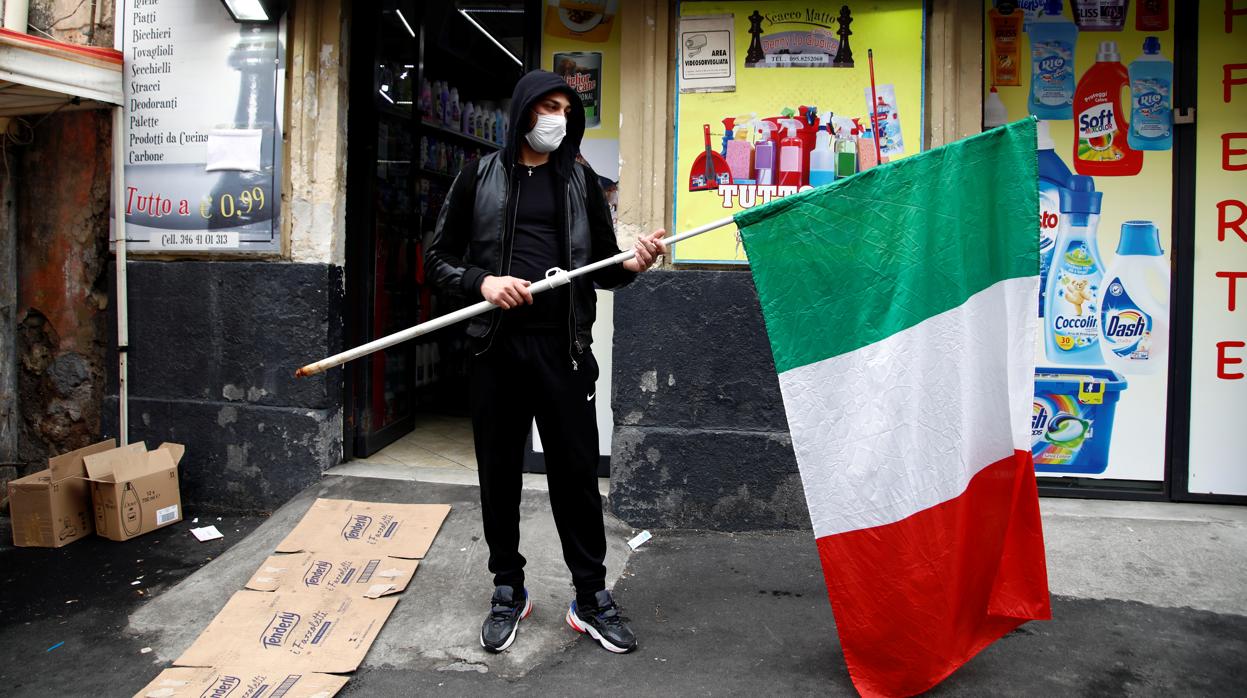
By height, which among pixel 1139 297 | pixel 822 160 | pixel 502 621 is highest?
pixel 822 160

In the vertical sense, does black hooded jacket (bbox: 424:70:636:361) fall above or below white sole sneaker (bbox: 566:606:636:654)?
above

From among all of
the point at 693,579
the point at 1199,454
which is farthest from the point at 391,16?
the point at 1199,454

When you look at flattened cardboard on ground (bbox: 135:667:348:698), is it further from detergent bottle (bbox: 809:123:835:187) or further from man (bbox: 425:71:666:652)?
detergent bottle (bbox: 809:123:835:187)

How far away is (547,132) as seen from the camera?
3068mm

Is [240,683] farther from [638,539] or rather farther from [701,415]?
[701,415]

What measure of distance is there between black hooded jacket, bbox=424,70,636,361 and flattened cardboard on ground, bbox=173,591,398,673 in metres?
1.24

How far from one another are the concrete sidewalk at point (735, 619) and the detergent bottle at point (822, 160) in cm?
179

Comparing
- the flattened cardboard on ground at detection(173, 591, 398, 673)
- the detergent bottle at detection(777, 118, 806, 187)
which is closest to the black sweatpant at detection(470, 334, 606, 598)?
the flattened cardboard on ground at detection(173, 591, 398, 673)

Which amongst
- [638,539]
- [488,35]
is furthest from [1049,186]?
[488,35]

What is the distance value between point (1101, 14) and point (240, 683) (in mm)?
4973

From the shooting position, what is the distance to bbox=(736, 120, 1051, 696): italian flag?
8.76ft

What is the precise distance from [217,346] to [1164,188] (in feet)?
16.8

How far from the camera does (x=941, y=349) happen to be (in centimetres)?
271

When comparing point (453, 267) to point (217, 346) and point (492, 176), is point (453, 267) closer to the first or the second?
point (492, 176)
